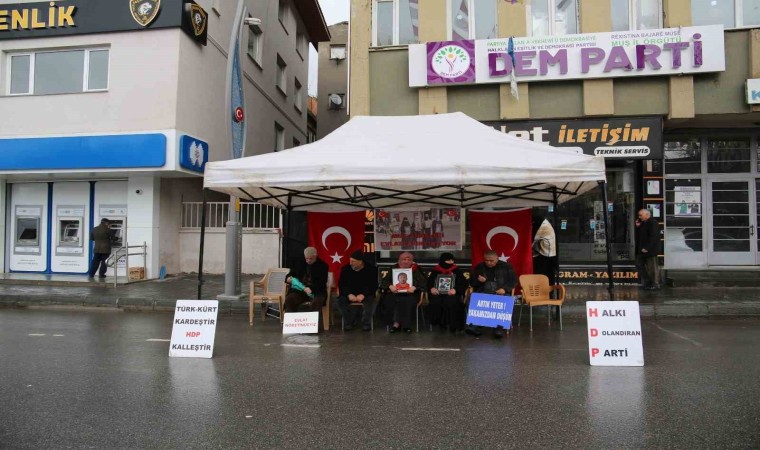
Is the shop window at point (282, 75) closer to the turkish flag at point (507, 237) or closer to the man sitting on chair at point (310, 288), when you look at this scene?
the man sitting on chair at point (310, 288)

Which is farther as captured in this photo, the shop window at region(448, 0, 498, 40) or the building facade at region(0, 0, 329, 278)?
the building facade at region(0, 0, 329, 278)

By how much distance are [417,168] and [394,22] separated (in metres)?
7.52

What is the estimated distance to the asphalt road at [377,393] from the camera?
3650mm

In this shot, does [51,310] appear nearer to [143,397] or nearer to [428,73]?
[143,397]

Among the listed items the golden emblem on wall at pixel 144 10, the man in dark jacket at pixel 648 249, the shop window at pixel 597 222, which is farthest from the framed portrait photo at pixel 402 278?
the golden emblem on wall at pixel 144 10

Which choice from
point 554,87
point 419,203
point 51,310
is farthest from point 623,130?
point 51,310

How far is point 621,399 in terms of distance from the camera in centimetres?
447

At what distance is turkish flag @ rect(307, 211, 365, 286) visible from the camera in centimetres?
926

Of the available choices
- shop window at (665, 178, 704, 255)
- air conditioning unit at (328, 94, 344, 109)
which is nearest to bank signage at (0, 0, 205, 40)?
shop window at (665, 178, 704, 255)

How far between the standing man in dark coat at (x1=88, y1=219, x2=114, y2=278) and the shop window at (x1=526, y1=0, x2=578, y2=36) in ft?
39.5

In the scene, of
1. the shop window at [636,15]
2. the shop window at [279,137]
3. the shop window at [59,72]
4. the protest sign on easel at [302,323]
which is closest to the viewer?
the protest sign on easel at [302,323]

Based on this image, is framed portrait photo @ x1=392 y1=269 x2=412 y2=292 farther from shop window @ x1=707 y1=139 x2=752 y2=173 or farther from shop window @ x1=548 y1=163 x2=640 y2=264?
shop window @ x1=707 y1=139 x2=752 y2=173

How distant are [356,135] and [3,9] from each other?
12559 mm

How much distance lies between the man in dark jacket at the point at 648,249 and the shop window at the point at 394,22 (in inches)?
273
